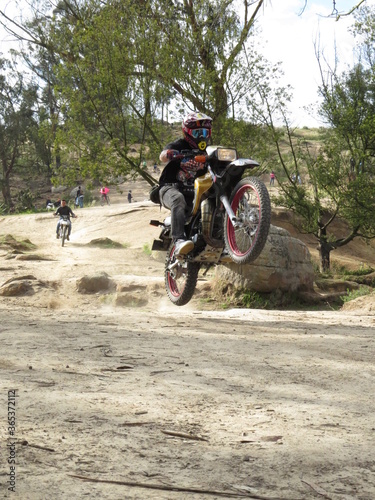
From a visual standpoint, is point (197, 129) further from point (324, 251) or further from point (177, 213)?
point (324, 251)

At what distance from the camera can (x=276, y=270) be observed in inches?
485

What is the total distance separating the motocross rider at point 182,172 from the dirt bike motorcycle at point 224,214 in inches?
5.0

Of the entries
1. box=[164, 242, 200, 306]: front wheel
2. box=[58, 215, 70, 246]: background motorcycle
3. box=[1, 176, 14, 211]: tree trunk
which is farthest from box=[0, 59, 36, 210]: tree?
box=[164, 242, 200, 306]: front wheel

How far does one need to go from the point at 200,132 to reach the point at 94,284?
5.30 meters

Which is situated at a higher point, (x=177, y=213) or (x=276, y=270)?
(x=177, y=213)

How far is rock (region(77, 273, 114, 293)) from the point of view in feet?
39.6

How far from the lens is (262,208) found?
654cm

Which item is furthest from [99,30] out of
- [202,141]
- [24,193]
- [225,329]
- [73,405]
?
[24,193]

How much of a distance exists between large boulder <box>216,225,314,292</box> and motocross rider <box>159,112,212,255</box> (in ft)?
14.5

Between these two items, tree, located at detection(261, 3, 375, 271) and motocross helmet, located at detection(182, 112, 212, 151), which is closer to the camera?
motocross helmet, located at detection(182, 112, 212, 151)

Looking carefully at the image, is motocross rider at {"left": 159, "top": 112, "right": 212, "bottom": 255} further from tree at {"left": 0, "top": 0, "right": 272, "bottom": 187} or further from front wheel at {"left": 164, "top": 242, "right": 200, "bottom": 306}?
tree at {"left": 0, "top": 0, "right": 272, "bottom": 187}

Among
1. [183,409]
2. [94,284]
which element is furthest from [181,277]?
[183,409]

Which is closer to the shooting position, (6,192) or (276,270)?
(276,270)

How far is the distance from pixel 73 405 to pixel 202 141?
476 cm
